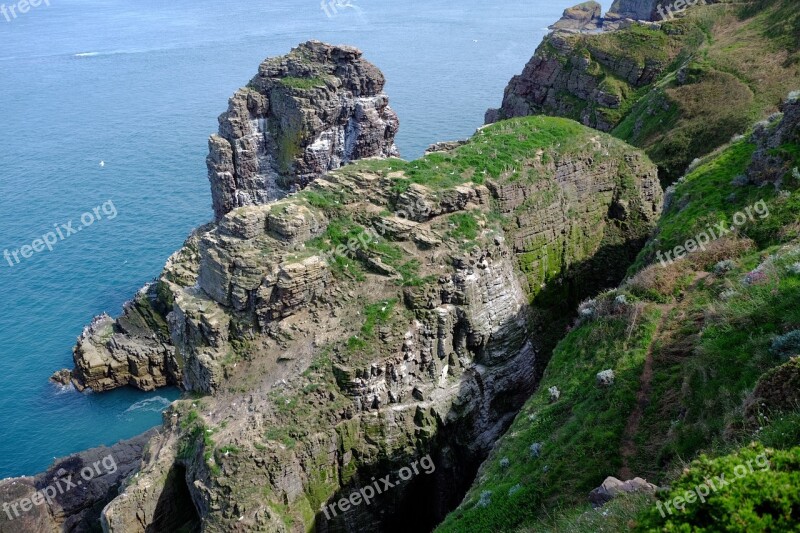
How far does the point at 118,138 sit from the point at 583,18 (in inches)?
5220

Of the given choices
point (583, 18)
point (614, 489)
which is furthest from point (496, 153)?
point (583, 18)

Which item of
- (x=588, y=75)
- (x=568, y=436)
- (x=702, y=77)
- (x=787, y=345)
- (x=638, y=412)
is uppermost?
(x=588, y=75)

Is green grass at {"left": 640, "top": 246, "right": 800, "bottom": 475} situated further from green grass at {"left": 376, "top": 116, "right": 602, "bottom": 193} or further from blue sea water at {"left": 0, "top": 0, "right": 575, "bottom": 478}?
blue sea water at {"left": 0, "top": 0, "right": 575, "bottom": 478}

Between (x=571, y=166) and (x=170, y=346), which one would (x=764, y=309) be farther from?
(x=170, y=346)

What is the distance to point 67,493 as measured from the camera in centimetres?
3581

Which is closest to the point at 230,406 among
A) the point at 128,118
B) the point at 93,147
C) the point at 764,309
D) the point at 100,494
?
the point at 100,494

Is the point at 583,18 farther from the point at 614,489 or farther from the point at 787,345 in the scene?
the point at 614,489

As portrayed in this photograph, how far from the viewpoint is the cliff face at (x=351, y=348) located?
26250mm

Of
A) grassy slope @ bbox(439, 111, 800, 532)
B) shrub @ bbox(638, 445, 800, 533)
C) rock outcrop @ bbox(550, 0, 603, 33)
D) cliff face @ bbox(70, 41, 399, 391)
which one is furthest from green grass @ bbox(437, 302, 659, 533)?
rock outcrop @ bbox(550, 0, 603, 33)

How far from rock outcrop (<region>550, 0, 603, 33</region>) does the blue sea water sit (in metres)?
10.1

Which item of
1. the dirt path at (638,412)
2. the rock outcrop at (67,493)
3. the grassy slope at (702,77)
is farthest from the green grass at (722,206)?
the rock outcrop at (67,493)

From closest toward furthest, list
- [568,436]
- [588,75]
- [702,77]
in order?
[568,436] → [702,77] → [588,75]

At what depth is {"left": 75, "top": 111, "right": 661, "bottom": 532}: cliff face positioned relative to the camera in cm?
2625

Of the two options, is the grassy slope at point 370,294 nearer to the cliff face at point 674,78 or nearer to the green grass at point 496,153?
the green grass at point 496,153
